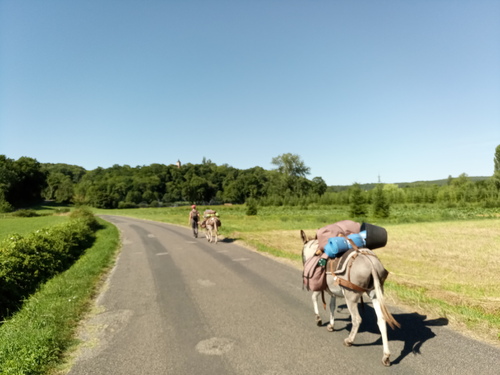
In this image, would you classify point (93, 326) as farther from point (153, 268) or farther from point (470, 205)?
point (470, 205)

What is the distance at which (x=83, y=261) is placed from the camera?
46.7 feet

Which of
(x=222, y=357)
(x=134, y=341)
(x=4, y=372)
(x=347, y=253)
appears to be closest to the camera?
(x=4, y=372)

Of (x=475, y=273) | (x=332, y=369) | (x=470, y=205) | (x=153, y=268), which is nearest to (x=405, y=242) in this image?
(x=475, y=273)

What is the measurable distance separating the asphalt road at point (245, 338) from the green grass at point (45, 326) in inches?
16.5

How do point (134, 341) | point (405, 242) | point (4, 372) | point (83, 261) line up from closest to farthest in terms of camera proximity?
Result: point (4, 372) < point (134, 341) < point (83, 261) < point (405, 242)

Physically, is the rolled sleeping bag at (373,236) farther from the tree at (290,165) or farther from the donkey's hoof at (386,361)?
the tree at (290,165)

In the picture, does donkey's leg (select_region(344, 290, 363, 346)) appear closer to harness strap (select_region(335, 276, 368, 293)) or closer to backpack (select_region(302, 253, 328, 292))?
harness strap (select_region(335, 276, 368, 293))

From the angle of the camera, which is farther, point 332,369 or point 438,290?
point 438,290

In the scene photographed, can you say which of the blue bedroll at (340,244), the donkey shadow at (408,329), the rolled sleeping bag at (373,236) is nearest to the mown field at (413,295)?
the donkey shadow at (408,329)

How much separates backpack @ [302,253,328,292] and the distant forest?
43166 mm

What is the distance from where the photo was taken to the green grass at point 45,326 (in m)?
4.90

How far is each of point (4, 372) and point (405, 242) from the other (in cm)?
2423

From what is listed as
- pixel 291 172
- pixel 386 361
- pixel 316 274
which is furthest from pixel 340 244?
pixel 291 172

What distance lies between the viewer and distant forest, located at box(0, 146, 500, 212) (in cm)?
7225
